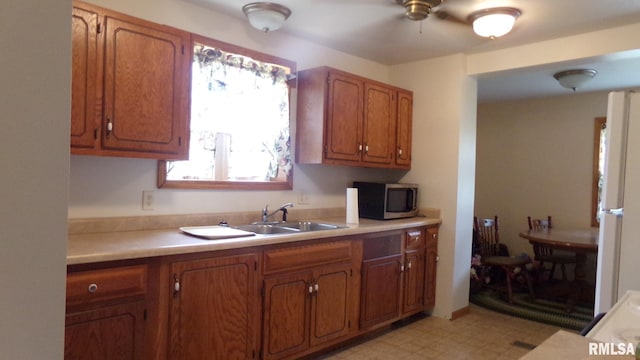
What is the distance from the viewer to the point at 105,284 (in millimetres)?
1804

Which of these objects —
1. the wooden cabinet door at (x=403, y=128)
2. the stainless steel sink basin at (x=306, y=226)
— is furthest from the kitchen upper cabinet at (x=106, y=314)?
the wooden cabinet door at (x=403, y=128)

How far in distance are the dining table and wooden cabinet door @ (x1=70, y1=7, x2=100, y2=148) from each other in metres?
3.86

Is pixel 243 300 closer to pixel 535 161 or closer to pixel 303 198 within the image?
pixel 303 198

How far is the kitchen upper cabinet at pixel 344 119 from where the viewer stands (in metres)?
3.19

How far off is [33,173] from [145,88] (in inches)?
73.7

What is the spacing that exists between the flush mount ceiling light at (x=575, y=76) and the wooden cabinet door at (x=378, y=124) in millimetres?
1685

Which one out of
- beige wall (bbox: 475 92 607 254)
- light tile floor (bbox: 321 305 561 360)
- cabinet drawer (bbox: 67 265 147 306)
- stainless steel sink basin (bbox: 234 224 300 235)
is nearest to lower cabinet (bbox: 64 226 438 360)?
cabinet drawer (bbox: 67 265 147 306)

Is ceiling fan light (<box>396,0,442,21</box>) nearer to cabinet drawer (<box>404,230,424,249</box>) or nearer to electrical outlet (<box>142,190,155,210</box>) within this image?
cabinet drawer (<box>404,230,424,249</box>)

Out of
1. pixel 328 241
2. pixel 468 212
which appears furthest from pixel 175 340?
pixel 468 212

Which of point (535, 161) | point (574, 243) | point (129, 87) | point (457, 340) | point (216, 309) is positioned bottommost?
point (457, 340)

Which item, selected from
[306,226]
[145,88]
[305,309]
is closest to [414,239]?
[306,226]

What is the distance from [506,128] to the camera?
18.8 feet

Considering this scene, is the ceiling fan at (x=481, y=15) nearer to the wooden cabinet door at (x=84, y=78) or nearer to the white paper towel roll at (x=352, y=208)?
the white paper towel roll at (x=352, y=208)

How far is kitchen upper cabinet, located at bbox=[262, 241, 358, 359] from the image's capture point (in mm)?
2467
